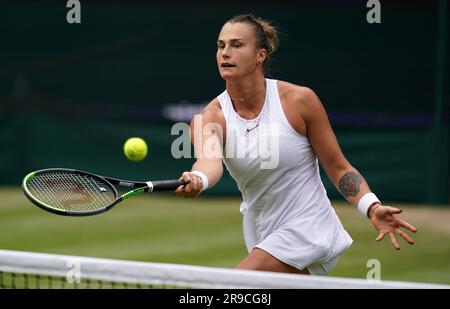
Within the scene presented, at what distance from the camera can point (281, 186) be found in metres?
4.98

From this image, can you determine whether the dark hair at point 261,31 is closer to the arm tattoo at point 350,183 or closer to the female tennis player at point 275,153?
the female tennis player at point 275,153

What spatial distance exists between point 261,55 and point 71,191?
4.01ft

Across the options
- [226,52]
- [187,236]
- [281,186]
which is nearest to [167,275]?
[281,186]

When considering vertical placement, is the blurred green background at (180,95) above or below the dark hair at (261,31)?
below

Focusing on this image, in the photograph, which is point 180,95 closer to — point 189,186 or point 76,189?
point 76,189

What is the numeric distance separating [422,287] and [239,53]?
160cm

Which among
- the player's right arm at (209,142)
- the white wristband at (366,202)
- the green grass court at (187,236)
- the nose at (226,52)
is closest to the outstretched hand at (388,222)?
the white wristband at (366,202)

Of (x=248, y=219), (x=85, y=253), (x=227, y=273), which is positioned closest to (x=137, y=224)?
(x=85, y=253)

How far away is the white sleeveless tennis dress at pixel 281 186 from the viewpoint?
4895mm

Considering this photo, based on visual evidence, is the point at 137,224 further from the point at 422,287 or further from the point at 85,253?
the point at 422,287

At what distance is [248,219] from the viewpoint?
16.9ft

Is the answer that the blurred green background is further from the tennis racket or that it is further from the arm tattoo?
the tennis racket

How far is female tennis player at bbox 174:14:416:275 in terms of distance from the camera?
16.0ft

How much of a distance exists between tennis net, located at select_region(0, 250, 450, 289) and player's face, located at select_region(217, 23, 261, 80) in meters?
1.06
